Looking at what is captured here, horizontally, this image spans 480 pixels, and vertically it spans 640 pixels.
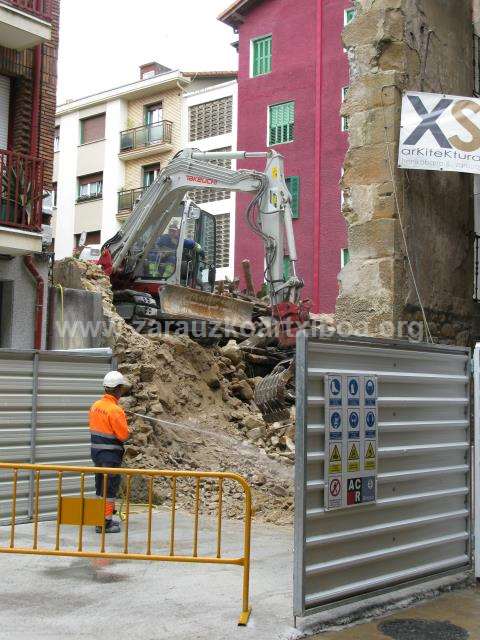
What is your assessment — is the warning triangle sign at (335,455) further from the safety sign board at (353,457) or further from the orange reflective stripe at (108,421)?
the orange reflective stripe at (108,421)

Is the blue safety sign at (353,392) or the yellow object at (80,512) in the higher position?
the blue safety sign at (353,392)

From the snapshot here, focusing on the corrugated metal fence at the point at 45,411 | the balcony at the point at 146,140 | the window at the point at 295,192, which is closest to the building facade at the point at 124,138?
the balcony at the point at 146,140

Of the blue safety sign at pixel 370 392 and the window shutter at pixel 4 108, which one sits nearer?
the blue safety sign at pixel 370 392

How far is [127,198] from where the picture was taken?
108ft

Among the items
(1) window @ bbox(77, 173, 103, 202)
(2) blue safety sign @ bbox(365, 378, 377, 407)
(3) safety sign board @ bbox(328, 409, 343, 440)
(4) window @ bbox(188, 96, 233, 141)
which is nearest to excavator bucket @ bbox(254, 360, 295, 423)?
(2) blue safety sign @ bbox(365, 378, 377, 407)

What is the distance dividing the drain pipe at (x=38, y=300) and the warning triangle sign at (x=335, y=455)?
9.02m

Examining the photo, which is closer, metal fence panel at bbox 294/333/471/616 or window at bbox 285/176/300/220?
metal fence panel at bbox 294/333/471/616

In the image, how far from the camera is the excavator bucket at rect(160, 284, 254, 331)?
15078mm

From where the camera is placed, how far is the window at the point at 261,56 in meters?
28.3

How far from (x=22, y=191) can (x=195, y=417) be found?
4687 millimetres

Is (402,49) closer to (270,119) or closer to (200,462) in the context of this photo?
(200,462)

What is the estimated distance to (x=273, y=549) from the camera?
25.0ft

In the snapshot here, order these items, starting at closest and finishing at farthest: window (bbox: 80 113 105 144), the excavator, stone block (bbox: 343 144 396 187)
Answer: stone block (bbox: 343 144 396 187), the excavator, window (bbox: 80 113 105 144)

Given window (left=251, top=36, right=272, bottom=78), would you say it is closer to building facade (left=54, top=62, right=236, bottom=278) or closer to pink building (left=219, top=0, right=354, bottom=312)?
pink building (left=219, top=0, right=354, bottom=312)
